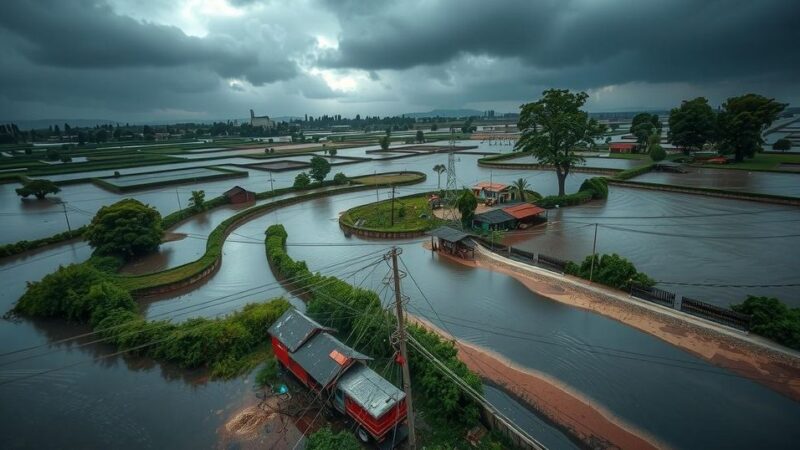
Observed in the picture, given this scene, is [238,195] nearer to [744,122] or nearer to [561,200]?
[561,200]

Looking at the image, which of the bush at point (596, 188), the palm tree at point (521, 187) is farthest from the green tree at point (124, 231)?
the bush at point (596, 188)

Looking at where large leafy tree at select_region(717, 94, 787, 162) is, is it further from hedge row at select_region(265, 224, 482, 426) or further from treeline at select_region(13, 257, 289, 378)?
treeline at select_region(13, 257, 289, 378)

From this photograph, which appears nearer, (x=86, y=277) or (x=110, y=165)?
(x=86, y=277)

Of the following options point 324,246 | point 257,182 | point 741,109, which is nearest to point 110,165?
point 257,182

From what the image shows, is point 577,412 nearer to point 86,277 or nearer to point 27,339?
point 86,277

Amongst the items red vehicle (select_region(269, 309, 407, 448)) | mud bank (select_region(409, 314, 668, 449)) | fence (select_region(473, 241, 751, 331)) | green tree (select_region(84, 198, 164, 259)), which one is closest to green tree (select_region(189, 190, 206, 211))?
green tree (select_region(84, 198, 164, 259))

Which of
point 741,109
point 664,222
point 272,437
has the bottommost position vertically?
point 272,437

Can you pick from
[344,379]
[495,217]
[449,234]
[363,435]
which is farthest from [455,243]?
[363,435]
